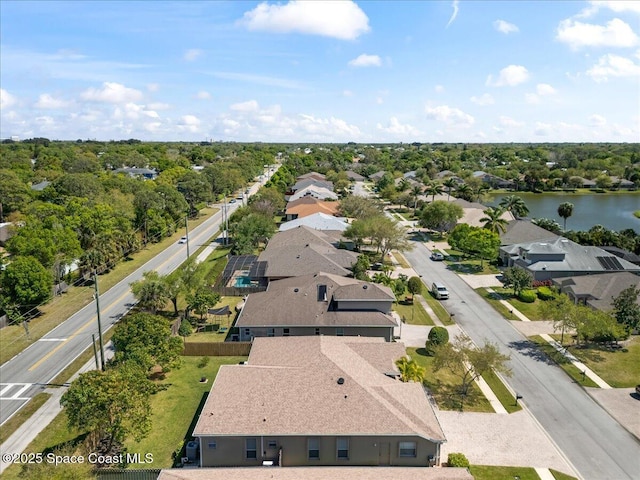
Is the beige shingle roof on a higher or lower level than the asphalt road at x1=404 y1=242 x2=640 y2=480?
higher

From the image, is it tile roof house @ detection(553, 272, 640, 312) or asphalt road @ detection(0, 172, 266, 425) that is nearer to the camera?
asphalt road @ detection(0, 172, 266, 425)

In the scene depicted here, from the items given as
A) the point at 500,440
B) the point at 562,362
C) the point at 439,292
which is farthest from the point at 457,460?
the point at 439,292

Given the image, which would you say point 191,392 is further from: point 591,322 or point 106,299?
point 591,322

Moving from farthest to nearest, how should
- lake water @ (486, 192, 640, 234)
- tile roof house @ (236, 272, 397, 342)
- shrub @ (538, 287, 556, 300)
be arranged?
lake water @ (486, 192, 640, 234) < shrub @ (538, 287, 556, 300) < tile roof house @ (236, 272, 397, 342)

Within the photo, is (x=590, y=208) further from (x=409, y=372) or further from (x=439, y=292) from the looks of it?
(x=409, y=372)

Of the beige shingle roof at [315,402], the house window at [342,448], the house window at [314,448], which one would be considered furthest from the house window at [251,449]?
the house window at [342,448]

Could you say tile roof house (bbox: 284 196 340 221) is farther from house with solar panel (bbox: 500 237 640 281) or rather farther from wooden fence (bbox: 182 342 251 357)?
wooden fence (bbox: 182 342 251 357)

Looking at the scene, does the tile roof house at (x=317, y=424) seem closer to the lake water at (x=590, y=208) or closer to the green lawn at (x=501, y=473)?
the green lawn at (x=501, y=473)

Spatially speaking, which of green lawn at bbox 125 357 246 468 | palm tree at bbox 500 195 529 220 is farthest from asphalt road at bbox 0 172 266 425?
palm tree at bbox 500 195 529 220
